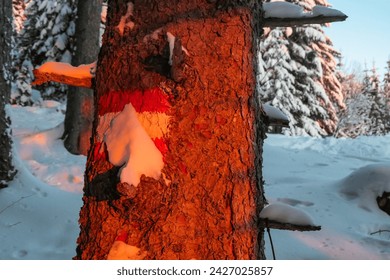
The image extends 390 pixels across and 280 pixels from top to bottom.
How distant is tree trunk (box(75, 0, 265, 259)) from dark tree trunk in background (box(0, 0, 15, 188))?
3721mm

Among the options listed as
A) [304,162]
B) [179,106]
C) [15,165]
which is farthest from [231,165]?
[304,162]

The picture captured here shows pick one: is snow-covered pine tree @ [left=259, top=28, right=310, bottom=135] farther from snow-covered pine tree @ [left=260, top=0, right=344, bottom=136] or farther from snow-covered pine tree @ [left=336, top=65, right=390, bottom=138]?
snow-covered pine tree @ [left=336, top=65, right=390, bottom=138]

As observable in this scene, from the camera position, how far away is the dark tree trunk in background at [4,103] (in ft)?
15.3

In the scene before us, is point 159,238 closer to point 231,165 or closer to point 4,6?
point 231,165

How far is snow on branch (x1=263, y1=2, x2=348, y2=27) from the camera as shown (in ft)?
5.31

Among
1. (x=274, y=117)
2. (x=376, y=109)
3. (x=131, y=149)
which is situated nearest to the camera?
(x=131, y=149)

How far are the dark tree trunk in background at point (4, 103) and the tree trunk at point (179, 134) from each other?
12.2ft

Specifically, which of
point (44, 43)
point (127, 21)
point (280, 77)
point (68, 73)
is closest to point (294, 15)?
point (127, 21)

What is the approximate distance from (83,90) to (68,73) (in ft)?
20.8

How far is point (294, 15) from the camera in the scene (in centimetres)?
163

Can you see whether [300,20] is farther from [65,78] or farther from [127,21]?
[65,78]

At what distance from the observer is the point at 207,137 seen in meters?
1.42

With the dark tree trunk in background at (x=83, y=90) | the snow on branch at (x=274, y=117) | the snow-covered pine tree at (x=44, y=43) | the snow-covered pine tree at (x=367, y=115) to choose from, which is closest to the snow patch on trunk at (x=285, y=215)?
the snow on branch at (x=274, y=117)

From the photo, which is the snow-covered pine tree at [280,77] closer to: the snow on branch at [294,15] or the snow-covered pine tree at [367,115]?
the snow-covered pine tree at [367,115]
